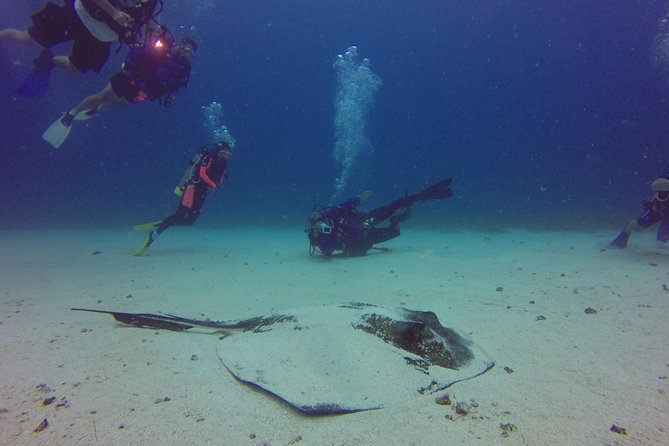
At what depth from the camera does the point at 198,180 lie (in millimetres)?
9695

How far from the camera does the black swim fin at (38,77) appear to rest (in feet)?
18.0

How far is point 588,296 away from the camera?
504cm

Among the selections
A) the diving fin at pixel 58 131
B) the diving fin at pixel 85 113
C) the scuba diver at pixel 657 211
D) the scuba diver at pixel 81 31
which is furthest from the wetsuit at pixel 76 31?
the scuba diver at pixel 657 211


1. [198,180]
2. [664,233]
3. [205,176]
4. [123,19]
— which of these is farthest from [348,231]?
[664,233]

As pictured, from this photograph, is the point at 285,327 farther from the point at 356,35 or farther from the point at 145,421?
the point at 356,35

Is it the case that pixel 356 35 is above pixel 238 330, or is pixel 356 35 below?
above

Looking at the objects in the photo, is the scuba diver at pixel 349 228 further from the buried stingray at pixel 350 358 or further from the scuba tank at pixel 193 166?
the buried stingray at pixel 350 358

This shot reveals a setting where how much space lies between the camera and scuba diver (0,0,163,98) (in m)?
4.26

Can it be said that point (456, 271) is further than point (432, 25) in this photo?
No

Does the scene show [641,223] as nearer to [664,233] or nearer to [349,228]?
[664,233]

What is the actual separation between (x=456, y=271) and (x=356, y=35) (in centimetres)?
6151

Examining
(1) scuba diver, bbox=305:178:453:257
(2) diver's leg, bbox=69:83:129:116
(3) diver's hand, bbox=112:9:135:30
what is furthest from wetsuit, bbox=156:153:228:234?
(3) diver's hand, bbox=112:9:135:30

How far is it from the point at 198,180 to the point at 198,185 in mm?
193

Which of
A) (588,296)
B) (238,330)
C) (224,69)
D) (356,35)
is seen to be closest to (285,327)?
(238,330)
